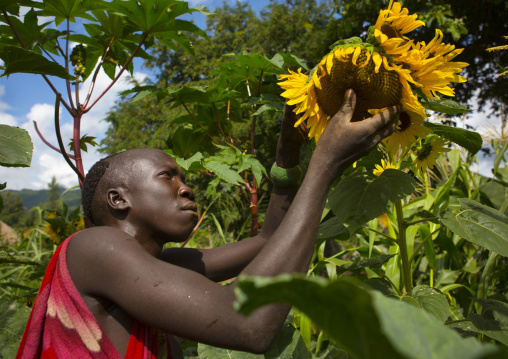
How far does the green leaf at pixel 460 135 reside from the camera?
4.16ft

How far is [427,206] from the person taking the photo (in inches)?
103

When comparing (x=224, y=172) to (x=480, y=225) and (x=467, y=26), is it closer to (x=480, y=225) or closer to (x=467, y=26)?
(x=480, y=225)

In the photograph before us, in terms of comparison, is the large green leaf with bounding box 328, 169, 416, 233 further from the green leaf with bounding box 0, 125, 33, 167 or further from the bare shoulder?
the green leaf with bounding box 0, 125, 33, 167

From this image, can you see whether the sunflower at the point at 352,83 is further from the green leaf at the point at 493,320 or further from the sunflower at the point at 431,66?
the green leaf at the point at 493,320

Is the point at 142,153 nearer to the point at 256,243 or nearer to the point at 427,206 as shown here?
the point at 256,243

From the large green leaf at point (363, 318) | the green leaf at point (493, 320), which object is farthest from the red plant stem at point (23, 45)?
the green leaf at point (493, 320)

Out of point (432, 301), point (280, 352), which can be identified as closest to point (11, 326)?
point (280, 352)

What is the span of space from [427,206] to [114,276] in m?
2.21

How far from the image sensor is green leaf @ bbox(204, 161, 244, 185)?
1549mm

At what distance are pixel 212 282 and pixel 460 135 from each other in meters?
0.94

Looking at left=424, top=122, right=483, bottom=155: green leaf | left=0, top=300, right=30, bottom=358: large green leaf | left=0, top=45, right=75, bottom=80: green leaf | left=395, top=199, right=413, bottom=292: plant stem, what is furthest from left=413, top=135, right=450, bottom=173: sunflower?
left=0, top=300, right=30, bottom=358: large green leaf

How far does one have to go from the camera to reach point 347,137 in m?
0.96

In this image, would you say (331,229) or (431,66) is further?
(331,229)

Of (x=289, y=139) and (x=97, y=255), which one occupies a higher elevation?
(x=289, y=139)
